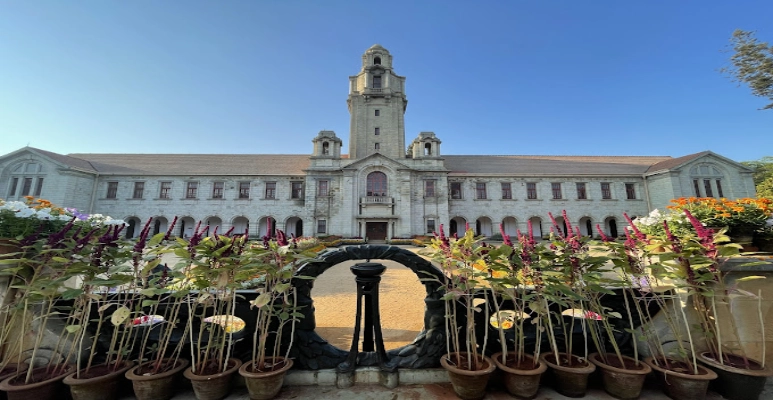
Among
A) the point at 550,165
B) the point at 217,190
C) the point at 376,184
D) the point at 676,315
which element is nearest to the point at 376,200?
the point at 376,184

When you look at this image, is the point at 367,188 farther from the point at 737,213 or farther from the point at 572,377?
the point at 572,377

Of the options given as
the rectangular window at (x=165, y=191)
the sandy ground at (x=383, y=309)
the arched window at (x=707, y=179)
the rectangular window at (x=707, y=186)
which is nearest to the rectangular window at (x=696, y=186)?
the arched window at (x=707, y=179)

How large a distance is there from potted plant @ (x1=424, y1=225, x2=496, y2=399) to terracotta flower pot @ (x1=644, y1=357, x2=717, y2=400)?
153cm

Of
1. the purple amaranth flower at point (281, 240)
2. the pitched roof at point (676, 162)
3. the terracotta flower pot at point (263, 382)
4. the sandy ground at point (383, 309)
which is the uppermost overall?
the pitched roof at point (676, 162)

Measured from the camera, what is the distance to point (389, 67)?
3122cm

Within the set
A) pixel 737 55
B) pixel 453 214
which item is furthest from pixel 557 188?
pixel 737 55

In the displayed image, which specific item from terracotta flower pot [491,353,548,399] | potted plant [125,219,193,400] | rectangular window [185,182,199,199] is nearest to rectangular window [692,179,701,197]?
terracotta flower pot [491,353,548,399]

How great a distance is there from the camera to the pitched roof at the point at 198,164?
89.9ft

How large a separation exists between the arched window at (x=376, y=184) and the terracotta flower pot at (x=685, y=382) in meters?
23.9

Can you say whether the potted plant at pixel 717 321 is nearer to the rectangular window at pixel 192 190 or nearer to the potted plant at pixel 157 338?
the potted plant at pixel 157 338

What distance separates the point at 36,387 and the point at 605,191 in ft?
118

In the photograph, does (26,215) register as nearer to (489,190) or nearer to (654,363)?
(654,363)

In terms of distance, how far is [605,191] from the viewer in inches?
1093

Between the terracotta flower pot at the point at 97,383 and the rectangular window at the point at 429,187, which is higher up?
the rectangular window at the point at 429,187
